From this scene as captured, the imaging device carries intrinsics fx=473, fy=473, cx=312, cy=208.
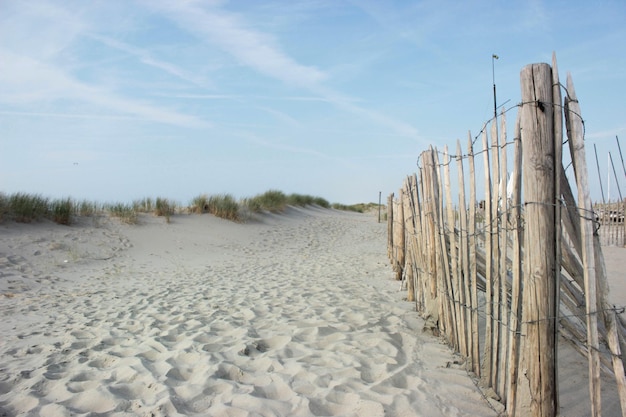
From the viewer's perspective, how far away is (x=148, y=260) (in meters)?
9.53

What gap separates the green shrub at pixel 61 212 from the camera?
36.2ft

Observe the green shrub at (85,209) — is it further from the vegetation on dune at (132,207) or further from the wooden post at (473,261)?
the wooden post at (473,261)

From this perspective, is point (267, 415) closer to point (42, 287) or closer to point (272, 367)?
point (272, 367)

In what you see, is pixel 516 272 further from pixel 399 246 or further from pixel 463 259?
pixel 399 246

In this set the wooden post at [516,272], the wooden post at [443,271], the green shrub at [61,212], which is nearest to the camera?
the wooden post at [516,272]

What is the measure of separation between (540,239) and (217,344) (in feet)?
8.28

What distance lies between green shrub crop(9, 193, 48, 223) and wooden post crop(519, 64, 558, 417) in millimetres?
10994

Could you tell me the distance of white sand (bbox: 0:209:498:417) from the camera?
2.70 metres

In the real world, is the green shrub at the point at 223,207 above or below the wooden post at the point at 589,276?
above

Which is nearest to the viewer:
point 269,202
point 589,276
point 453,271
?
point 589,276

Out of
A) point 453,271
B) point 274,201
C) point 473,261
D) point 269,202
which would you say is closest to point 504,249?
point 473,261

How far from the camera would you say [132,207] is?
1338 centimetres

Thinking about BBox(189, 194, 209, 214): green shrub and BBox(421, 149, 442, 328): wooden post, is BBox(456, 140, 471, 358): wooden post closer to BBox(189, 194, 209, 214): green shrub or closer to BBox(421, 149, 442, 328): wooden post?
BBox(421, 149, 442, 328): wooden post

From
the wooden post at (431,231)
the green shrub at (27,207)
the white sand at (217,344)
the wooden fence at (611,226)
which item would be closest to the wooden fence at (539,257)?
the white sand at (217,344)
